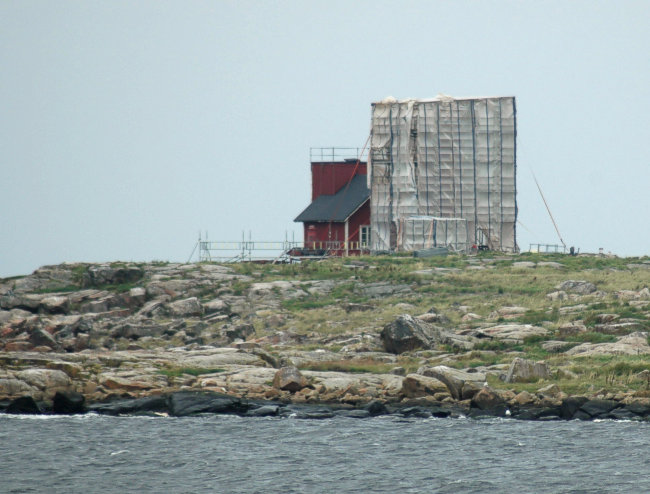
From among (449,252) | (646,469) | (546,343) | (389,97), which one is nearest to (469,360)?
(546,343)

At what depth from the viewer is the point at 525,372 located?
122ft

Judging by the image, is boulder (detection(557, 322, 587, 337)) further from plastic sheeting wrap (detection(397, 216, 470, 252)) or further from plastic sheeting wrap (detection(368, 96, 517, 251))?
plastic sheeting wrap (detection(368, 96, 517, 251))

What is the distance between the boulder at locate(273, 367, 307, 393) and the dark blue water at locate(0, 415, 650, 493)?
2.51 meters

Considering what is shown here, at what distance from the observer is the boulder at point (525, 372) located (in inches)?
1458

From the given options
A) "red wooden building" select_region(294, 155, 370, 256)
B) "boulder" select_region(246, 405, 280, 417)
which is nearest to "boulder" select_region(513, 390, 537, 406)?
"boulder" select_region(246, 405, 280, 417)

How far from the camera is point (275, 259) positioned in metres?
69.6

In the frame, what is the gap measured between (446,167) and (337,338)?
27.8 meters

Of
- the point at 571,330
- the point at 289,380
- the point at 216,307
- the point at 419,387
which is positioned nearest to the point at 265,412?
the point at 289,380

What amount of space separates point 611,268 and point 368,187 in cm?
1890

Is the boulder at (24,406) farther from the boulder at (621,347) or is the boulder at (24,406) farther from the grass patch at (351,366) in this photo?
the boulder at (621,347)

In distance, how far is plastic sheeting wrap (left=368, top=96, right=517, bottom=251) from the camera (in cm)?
7188

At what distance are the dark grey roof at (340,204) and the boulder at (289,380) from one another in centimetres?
3750

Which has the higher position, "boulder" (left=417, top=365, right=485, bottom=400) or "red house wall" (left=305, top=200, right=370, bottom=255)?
"red house wall" (left=305, top=200, right=370, bottom=255)

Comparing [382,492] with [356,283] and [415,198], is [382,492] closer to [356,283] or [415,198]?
[356,283]
